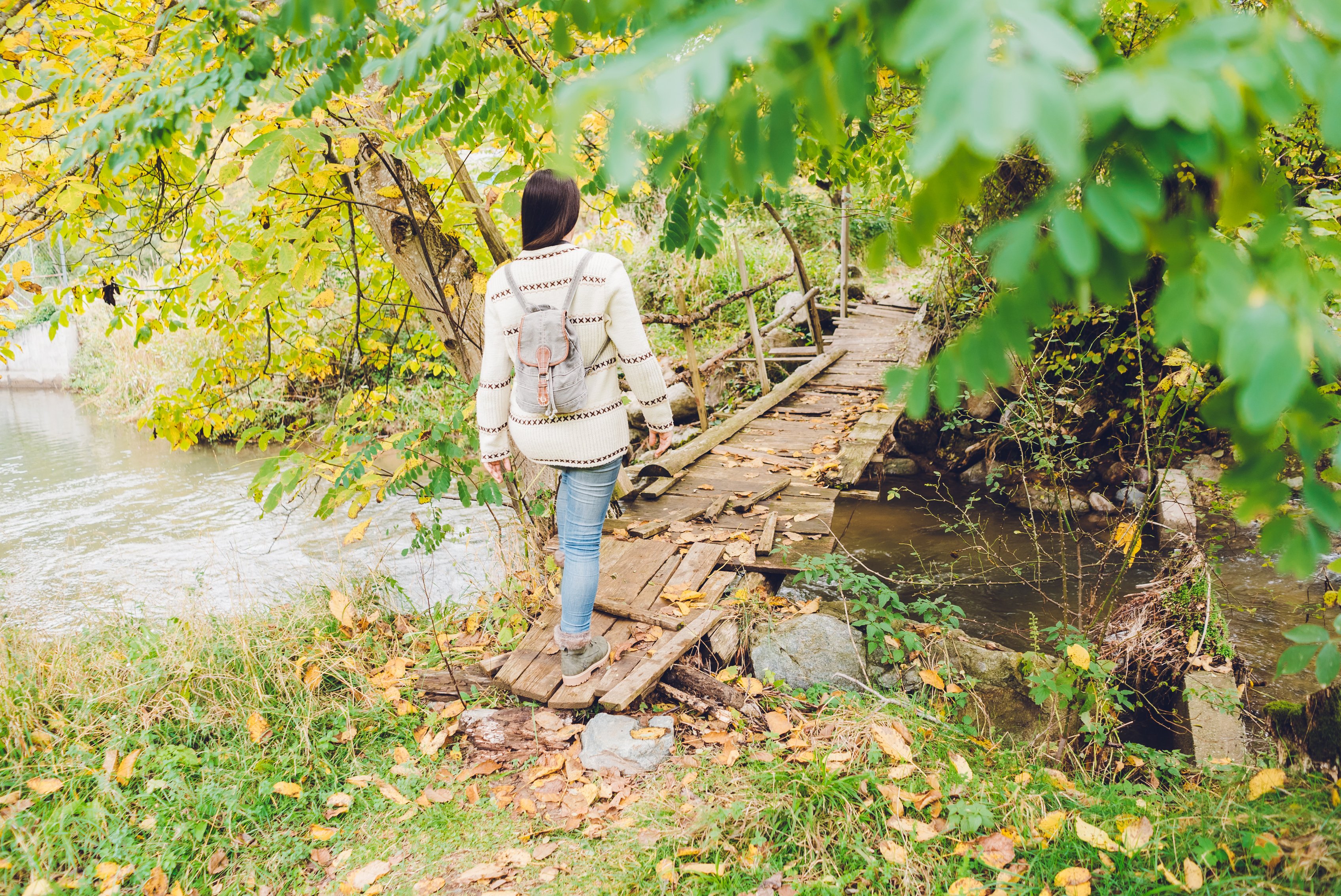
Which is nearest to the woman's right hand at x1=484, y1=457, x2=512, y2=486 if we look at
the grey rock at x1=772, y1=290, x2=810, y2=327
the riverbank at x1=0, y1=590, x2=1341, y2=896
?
the riverbank at x1=0, y1=590, x2=1341, y2=896

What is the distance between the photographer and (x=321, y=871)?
2277mm

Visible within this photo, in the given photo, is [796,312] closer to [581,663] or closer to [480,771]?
[581,663]

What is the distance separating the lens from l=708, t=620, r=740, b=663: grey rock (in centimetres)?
334

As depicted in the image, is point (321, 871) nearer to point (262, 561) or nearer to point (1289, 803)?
point (1289, 803)

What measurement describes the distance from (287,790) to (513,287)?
202 cm

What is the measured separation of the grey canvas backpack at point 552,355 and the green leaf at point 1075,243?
1986mm

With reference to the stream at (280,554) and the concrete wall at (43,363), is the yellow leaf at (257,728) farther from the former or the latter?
the concrete wall at (43,363)

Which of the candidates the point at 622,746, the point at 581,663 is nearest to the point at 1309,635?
the point at 622,746

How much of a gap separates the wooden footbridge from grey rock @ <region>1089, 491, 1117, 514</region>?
1.96 metres

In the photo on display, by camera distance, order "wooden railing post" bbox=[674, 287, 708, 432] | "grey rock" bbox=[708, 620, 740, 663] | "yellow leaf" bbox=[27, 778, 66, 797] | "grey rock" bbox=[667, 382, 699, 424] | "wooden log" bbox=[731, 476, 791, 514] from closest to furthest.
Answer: "yellow leaf" bbox=[27, 778, 66, 797], "grey rock" bbox=[708, 620, 740, 663], "wooden log" bbox=[731, 476, 791, 514], "wooden railing post" bbox=[674, 287, 708, 432], "grey rock" bbox=[667, 382, 699, 424]

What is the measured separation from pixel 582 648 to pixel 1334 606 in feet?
14.8

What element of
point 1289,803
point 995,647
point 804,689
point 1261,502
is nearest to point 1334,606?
point 995,647

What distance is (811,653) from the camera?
3.30 meters

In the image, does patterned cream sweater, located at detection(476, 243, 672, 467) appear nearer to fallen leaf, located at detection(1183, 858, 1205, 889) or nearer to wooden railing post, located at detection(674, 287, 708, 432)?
fallen leaf, located at detection(1183, 858, 1205, 889)
